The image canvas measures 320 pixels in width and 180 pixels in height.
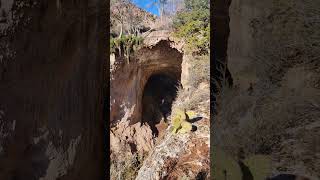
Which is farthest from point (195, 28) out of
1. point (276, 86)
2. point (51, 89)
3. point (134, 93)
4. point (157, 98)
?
point (51, 89)

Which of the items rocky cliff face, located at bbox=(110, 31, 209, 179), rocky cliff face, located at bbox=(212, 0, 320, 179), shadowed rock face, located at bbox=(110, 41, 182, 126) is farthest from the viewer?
shadowed rock face, located at bbox=(110, 41, 182, 126)

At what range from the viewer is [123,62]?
42.0 ft

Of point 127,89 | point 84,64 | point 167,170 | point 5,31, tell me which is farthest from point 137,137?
point 5,31

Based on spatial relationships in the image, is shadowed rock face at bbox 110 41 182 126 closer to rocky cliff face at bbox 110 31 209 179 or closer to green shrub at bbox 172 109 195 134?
rocky cliff face at bbox 110 31 209 179

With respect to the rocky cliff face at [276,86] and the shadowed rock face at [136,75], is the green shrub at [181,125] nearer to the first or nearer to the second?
the shadowed rock face at [136,75]

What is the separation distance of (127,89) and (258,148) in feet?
35.8

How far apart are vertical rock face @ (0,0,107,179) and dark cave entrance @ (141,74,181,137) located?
11.5 meters

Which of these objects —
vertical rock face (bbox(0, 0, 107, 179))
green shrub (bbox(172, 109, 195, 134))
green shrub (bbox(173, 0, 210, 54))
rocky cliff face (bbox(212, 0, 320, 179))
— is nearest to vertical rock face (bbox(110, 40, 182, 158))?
green shrub (bbox(173, 0, 210, 54))

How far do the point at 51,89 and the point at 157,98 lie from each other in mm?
13791

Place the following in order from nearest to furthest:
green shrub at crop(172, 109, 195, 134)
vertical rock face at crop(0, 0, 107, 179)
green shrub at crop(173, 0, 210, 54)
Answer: vertical rock face at crop(0, 0, 107, 179) < green shrub at crop(172, 109, 195, 134) < green shrub at crop(173, 0, 210, 54)

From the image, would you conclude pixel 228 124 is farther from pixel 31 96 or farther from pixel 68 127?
pixel 31 96

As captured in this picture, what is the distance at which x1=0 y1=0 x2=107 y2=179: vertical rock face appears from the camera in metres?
2.13

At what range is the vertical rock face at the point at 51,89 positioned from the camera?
7.00 feet

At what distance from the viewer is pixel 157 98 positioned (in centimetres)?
1627
